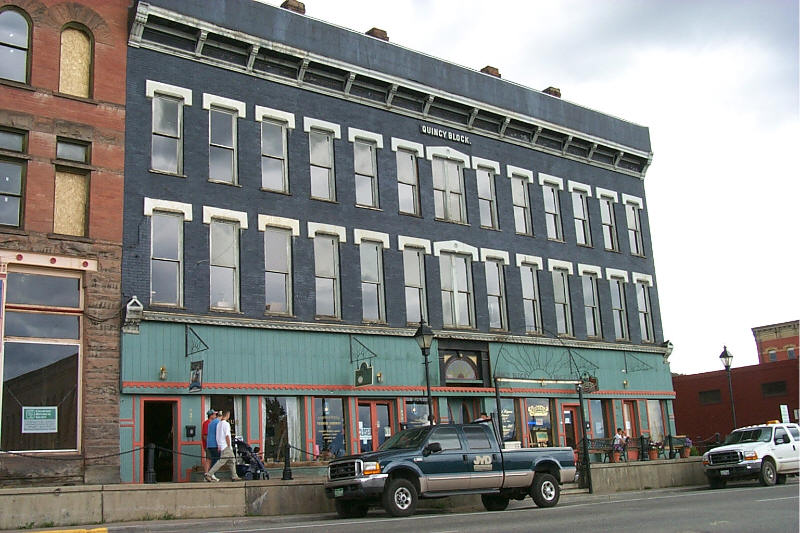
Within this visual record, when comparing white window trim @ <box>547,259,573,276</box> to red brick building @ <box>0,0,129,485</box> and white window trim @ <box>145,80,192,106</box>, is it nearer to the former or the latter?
white window trim @ <box>145,80,192,106</box>

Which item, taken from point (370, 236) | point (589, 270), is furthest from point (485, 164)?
point (589, 270)

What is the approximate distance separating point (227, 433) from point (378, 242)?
951 centimetres

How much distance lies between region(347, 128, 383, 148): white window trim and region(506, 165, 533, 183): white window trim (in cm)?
605

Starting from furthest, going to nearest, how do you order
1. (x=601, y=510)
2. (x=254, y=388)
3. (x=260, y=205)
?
(x=260, y=205), (x=254, y=388), (x=601, y=510)

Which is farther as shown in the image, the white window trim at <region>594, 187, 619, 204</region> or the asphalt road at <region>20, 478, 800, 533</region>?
the white window trim at <region>594, 187, 619, 204</region>

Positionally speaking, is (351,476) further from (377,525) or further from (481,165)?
(481,165)

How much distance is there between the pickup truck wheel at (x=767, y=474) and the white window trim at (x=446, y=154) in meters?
14.0

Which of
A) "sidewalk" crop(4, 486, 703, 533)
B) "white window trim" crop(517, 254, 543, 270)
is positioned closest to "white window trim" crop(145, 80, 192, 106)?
"sidewalk" crop(4, 486, 703, 533)

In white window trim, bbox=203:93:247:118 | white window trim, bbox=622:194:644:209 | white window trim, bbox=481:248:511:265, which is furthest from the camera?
white window trim, bbox=622:194:644:209

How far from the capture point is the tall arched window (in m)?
22.2

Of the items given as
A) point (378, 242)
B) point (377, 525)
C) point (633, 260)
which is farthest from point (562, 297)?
point (377, 525)

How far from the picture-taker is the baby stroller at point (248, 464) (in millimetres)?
21922

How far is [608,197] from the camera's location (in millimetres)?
36688

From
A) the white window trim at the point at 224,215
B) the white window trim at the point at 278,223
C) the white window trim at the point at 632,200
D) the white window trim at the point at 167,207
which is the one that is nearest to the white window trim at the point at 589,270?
the white window trim at the point at 632,200
